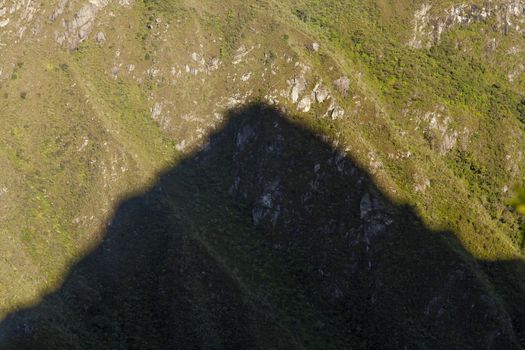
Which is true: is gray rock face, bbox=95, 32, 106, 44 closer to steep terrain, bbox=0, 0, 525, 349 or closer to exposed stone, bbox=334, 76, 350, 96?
steep terrain, bbox=0, 0, 525, 349

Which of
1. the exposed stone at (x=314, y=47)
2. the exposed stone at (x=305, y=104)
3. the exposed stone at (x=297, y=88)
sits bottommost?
the exposed stone at (x=305, y=104)

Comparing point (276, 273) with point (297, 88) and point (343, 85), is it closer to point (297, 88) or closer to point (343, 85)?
point (297, 88)

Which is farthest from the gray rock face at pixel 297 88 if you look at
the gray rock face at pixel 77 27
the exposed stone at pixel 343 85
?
the gray rock face at pixel 77 27

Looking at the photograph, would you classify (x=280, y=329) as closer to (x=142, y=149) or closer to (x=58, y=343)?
(x=58, y=343)

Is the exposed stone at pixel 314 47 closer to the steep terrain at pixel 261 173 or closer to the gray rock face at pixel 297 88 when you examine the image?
the steep terrain at pixel 261 173

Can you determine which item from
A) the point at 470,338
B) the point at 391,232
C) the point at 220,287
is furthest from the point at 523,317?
the point at 220,287

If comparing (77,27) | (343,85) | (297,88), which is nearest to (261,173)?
(297,88)
